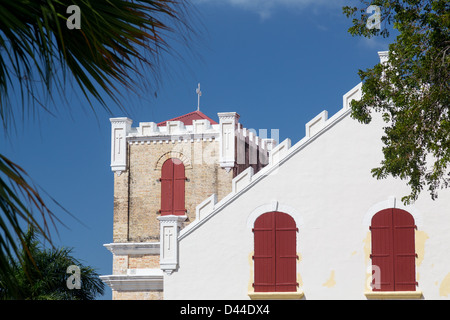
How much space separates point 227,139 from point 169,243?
9.20m

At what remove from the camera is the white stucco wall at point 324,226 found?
25.3 metres

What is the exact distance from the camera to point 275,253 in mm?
26250

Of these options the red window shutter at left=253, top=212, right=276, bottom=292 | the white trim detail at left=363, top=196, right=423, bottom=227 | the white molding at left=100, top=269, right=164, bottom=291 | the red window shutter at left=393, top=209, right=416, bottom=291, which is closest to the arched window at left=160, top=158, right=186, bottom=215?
the white molding at left=100, top=269, right=164, bottom=291

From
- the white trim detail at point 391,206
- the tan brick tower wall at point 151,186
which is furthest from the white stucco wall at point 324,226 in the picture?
the tan brick tower wall at point 151,186

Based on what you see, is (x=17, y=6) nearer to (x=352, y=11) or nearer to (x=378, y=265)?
(x=352, y=11)

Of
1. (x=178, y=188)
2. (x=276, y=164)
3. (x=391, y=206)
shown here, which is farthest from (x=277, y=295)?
(x=178, y=188)

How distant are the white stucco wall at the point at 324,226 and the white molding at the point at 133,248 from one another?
7.64 metres

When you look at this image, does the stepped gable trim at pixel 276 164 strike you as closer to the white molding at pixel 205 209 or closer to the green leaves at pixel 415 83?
the white molding at pixel 205 209

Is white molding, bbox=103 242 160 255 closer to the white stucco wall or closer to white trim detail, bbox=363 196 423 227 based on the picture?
the white stucco wall

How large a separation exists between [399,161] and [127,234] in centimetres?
1987

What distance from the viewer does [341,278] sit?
25750mm

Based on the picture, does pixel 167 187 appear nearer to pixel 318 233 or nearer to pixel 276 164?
pixel 276 164

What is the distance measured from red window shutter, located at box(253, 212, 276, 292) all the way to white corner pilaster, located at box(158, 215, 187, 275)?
2832mm
